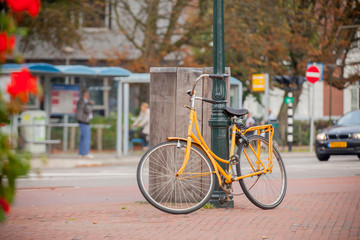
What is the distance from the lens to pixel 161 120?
7.69 metres

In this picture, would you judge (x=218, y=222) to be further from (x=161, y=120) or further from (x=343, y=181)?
(x=343, y=181)

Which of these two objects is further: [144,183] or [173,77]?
[173,77]

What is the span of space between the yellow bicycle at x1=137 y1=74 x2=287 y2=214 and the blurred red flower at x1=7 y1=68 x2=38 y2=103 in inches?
147

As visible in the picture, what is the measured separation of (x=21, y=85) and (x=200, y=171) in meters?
4.12

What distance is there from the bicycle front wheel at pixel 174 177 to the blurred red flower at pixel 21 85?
3753 mm

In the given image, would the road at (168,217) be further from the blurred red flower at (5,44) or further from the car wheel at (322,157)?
the car wheel at (322,157)

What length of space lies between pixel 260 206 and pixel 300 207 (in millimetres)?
606

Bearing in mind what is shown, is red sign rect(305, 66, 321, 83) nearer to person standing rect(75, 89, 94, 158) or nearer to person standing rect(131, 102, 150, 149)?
person standing rect(131, 102, 150, 149)

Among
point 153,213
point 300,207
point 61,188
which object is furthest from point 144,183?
point 61,188

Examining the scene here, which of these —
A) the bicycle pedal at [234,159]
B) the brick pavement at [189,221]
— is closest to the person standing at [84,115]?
the brick pavement at [189,221]

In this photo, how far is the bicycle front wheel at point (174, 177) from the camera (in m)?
6.47

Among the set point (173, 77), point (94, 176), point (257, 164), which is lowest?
point (94, 176)

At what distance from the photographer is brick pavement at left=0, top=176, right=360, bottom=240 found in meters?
5.55

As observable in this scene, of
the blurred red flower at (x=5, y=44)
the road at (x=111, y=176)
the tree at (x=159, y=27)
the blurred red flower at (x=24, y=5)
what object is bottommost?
the road at (x=111, y=176)
